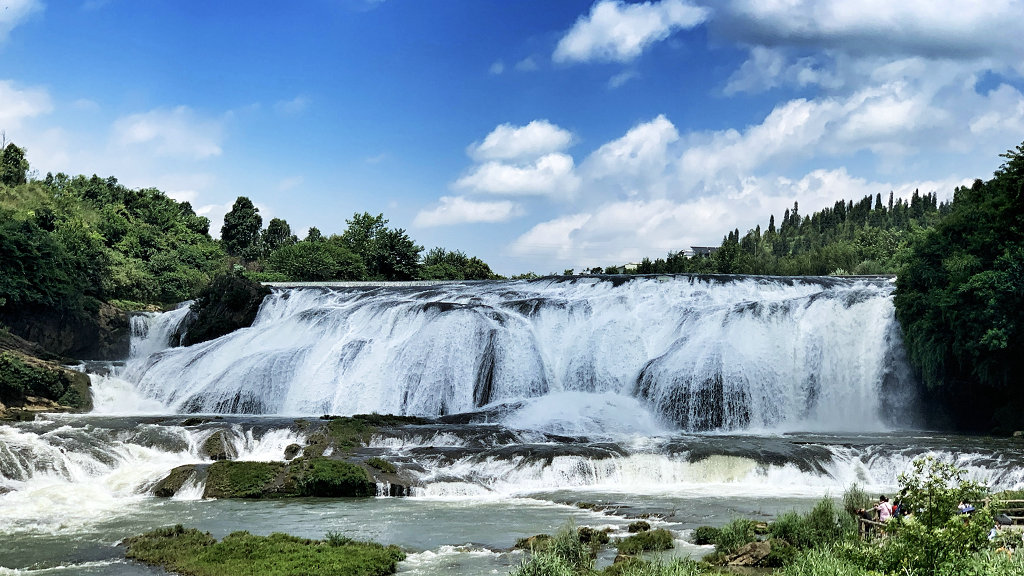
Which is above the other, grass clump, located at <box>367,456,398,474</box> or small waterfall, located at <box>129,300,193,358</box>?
small waterfall, located at <box>129,300,193,358</box>

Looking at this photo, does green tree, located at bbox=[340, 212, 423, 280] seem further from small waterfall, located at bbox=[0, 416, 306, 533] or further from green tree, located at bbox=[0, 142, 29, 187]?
small waterfall, located at bbox=[0, 416, 306, 533]

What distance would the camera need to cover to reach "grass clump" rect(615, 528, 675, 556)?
611 inches

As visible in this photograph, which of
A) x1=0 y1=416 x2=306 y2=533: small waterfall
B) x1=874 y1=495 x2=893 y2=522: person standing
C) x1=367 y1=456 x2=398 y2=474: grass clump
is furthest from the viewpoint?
x1=367 y1=456 x2=398 y2=474: grass clump

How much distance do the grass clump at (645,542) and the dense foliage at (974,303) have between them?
16322mm

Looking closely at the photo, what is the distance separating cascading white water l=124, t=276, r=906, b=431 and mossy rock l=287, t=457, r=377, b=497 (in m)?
9.84

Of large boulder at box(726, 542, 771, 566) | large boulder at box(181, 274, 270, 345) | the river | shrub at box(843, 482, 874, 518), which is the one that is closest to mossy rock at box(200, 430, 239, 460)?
the river

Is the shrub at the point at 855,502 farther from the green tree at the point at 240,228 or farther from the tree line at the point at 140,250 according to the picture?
the green tree at the point at 240,228

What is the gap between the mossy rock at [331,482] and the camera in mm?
22641

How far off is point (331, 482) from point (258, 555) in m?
7.25

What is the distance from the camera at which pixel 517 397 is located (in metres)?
34.3

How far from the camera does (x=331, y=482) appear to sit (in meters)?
22.7

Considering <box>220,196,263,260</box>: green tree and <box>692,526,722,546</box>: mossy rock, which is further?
<box>220,196,263,260</box>: green tree

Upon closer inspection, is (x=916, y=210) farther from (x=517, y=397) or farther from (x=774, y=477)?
(x=774, y=477)

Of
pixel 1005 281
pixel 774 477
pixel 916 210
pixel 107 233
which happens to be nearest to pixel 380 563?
pixel 774 477
